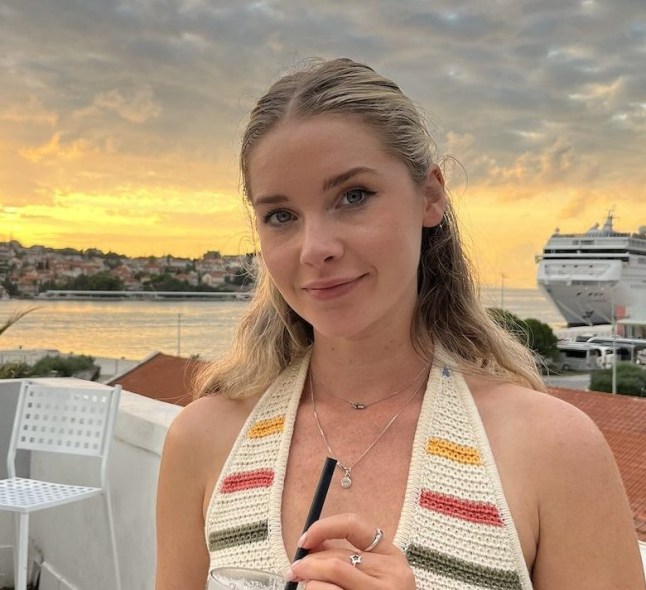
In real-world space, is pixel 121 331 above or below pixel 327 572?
below

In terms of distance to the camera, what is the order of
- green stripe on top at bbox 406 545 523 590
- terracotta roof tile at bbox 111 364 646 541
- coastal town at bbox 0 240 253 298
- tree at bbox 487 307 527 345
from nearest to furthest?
green stripe on top at bbox 406 545 523 590 < tree at bbox 487 307 527 345 < coastal town at bbox 0 240 253 298 < terracotta roof tile at bbox 111 364 646 541

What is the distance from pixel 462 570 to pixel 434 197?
1.98 ft

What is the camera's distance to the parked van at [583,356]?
57.7m

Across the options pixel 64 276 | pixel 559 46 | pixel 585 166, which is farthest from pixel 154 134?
pixel 585 166

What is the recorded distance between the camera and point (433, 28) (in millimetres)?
34000

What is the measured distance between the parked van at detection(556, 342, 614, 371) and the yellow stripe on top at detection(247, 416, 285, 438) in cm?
5944

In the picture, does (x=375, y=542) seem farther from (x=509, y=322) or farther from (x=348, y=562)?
(x=509, y=322)

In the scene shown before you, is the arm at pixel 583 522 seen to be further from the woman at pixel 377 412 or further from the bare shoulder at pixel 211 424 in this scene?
the bare shoulder at pixel 211 424

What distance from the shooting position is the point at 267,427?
1.22 metres

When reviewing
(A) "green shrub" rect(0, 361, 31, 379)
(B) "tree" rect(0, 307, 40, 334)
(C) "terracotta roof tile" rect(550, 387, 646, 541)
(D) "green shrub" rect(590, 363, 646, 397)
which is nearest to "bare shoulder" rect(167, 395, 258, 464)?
(B) "tree" rect(0, 307, 40, 334)

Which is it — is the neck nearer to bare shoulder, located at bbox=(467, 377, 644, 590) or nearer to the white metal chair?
bare shoulder, located at bbox=(467, 377, 644, 590)

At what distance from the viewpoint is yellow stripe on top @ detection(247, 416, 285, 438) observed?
47.5 inches

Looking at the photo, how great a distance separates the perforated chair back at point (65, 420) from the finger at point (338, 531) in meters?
2.32

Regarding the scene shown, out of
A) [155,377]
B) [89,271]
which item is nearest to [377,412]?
[89,271]
